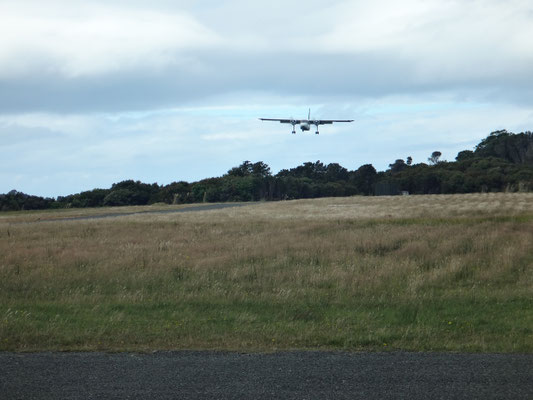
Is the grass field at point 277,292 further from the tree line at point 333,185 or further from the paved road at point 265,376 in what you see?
the tree line at point 333,185

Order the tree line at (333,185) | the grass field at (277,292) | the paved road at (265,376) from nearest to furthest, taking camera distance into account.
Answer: the paved road at (265,376), the grass field at (277,292), the tree line at (333,185)

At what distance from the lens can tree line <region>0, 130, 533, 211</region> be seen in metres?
81.6

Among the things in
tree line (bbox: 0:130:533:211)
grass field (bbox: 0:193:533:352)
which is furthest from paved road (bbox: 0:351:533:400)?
tree line (bbox: 0:130:533:211)

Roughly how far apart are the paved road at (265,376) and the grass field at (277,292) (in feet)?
2.37

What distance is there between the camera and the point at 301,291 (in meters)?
13.5

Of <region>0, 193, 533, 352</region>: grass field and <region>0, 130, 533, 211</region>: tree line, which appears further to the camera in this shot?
<region>0, 130, 533, 211</region>: tree line

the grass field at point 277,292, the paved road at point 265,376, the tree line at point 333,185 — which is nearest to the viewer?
the paved road at point 265,376

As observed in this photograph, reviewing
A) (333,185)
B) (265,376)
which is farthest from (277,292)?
(333,185)

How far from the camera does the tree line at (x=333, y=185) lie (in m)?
81.6

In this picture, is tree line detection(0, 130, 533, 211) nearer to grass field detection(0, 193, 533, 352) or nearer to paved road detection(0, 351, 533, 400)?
grass field detection(0, 193, 533, 352)

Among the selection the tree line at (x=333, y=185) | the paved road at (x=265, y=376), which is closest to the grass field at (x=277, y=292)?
the paved road at (x=265, y=376)

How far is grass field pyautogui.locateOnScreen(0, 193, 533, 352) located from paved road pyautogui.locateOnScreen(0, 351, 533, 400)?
722mm

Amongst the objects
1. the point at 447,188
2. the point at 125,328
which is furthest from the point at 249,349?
the point at 447,188

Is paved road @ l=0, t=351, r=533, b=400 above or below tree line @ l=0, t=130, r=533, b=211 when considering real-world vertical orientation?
below
